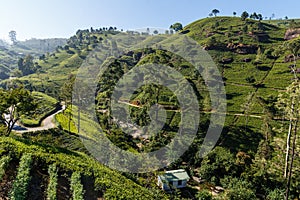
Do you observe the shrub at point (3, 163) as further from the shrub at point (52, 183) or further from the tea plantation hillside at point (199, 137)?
the shrub at point (52, 183)

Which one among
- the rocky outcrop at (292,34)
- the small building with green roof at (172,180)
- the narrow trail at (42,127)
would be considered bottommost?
the small building with green roof at (172,180)

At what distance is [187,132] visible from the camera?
3759 cm

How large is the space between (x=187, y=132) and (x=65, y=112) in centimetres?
2592

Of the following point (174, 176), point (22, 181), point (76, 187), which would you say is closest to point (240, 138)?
point (174, 176)

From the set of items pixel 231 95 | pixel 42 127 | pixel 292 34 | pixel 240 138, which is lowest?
pixel 240 138

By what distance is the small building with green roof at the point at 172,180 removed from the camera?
2462 cm

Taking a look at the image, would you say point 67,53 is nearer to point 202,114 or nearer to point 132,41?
point 132,41

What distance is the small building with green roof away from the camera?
24.6 m

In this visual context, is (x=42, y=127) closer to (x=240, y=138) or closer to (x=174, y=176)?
(x=174, y=176)

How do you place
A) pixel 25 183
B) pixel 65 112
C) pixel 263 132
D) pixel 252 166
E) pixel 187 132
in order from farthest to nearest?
pixel 65 112 < pixel 187 132 < pixel 263 132 < pixel 252 166 < pixel 25 183

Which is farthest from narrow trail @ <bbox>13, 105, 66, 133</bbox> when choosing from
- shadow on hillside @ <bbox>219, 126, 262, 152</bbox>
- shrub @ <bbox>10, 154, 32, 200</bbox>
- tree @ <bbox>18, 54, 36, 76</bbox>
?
tree @ <bbox>18, 54, 36, 76</bbox>

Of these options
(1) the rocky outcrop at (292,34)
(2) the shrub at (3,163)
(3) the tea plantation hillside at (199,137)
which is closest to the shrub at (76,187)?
(3) the tea plantation hillside at (199,137)

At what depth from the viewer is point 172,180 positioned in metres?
25.0

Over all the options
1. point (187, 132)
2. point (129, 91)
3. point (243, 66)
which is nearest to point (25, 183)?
point (187, 132)
